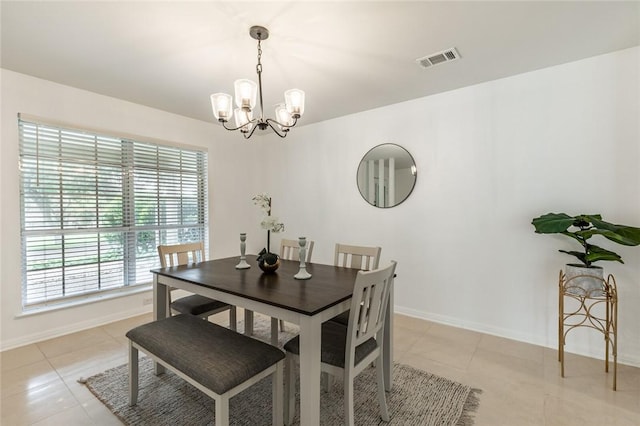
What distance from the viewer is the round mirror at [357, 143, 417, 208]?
3.43 m

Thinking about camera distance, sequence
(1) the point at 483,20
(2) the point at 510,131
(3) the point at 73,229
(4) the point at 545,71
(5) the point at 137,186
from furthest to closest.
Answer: (5) the point at 137,186, (3) the point at 73,229, (2) the point at 510,131, (4) the point at 545,71, (1) the point at 483,20

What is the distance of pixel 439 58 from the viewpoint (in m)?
2.43

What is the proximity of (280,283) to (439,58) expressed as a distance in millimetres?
2216

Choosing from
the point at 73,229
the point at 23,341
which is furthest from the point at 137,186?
the point at 23,341

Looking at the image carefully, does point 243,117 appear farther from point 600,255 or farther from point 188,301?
point 600,255

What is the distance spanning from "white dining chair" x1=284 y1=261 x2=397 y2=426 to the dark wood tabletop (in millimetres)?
145

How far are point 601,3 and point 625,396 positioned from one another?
2.54 meters

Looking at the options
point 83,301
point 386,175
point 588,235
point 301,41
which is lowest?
point 83,301

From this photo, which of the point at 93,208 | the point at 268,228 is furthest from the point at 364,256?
the point at 93,208

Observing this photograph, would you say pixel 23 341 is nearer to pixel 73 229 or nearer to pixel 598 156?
pixel 73 229

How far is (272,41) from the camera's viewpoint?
2168 mm

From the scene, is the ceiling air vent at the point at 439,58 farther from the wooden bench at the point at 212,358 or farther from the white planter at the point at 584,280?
the wooden bench at the point at 212,358

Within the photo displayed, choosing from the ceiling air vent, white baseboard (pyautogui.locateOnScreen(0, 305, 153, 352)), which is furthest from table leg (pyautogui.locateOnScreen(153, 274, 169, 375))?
the ceiling air vent

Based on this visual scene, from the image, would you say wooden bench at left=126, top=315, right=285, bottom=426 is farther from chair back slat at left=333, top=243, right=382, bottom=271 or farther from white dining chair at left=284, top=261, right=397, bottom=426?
chair back slat at left=333, top=243, right=382, bottom=271
